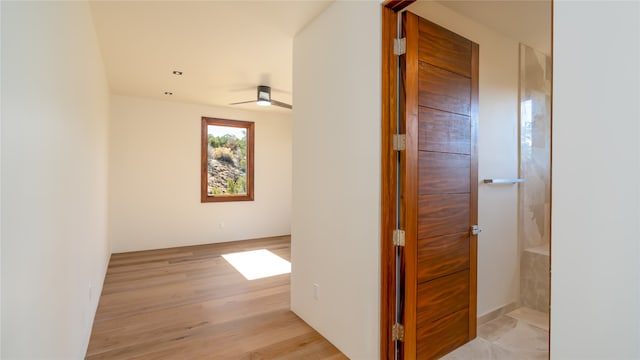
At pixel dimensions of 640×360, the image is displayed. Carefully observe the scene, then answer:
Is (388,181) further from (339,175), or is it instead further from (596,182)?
(596,182)

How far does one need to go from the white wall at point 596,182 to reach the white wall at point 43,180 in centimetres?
172

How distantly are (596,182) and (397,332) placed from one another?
1.40 metres

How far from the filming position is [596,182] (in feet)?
3.22

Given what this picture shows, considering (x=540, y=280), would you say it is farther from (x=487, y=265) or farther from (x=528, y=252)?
(x=487, y=265)

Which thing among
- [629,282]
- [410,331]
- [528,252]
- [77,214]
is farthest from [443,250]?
[77,214]

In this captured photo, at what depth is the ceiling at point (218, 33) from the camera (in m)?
2.37

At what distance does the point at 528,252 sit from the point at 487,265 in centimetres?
62

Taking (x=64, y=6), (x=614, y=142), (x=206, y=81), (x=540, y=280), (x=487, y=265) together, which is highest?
(x=206, y=81)

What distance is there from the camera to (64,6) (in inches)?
61.2

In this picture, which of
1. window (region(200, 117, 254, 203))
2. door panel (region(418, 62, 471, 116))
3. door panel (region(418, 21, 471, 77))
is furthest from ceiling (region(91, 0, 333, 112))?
window (region(200, 117, 254, 203))

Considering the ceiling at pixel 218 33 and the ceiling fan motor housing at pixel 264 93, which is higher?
the ceiling at pixel 218 33

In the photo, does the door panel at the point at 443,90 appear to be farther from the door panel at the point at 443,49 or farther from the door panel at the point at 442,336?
the door panel at the point at 442,336

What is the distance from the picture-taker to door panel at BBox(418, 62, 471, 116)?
198 cm

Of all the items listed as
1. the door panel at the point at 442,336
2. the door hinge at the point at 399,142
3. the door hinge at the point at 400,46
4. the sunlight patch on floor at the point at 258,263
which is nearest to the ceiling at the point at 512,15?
the door hinge at the point at 400,46
